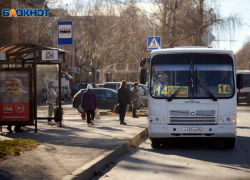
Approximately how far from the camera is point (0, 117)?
1491cm

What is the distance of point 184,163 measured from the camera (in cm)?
1009

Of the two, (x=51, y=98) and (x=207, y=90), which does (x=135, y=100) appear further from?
(x=207, y=90)

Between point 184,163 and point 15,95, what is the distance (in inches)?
274

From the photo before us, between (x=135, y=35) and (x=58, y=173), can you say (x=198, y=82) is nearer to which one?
(x=58, y=173)

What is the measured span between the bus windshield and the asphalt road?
1.47 meters

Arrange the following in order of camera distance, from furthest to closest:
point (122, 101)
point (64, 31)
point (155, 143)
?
point (122, 101)
point (64, 31)
point (155, 143)

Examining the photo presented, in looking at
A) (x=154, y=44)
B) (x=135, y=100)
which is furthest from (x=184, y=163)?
(x=154, y=44)

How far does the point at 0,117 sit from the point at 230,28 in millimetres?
20741

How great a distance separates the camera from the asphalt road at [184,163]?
8.55m

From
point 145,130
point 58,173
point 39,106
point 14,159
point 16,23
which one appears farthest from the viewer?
point 16,23

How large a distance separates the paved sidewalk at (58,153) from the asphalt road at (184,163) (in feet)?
1.86

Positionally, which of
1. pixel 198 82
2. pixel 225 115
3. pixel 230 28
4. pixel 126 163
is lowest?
pixel 126 163

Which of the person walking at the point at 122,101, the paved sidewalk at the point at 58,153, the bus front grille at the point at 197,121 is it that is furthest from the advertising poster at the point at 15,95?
the bus front grille at the point at 197,121

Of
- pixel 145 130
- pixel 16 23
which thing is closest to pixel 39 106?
pixel 145 130
